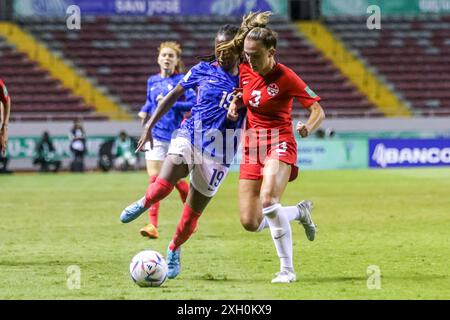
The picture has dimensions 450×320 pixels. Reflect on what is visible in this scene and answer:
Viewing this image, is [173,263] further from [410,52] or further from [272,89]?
[410,52]

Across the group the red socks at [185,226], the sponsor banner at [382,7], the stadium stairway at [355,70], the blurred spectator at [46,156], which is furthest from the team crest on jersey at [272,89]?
the sponsor banner at [382,7]

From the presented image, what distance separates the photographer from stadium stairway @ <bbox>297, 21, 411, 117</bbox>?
3588cm

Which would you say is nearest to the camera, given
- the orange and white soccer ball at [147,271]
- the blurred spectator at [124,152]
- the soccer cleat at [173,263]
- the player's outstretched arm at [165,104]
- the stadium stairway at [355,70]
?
the orange and white soccer ball at [147,271]

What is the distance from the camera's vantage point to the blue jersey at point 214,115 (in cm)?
914

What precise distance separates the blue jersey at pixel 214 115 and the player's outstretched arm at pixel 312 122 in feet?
2.85

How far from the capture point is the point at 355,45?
37.8 metres

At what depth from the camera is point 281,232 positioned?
8531 millimetres

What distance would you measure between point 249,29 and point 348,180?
15790 millimetres

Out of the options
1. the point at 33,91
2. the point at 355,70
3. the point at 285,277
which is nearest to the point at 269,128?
the point at 285,277

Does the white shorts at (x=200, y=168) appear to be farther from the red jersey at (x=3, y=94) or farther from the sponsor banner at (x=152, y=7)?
the sponsor banner at (x=152, y=7)

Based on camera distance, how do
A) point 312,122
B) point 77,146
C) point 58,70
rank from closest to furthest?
1. point 312,122
2. point 77,146
3. point 58,70

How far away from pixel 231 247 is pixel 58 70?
25.9m

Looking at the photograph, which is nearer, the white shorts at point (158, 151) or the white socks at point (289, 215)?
the white socks at point (289, 215)

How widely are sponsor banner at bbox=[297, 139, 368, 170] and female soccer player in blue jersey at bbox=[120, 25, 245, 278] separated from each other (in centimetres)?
2040
